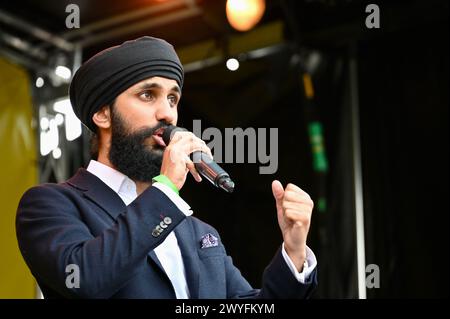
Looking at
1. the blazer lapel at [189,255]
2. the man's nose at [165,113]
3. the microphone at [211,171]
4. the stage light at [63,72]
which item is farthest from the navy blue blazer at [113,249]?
the stage light at [63,72]

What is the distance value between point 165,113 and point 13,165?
3276 millimetres

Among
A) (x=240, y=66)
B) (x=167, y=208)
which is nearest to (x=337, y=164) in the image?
(x=240, y=66)

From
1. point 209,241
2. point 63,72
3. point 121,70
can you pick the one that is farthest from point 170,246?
point 63,72

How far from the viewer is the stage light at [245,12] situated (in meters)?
4.29

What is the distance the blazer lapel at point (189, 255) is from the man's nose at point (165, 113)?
1.05 ft

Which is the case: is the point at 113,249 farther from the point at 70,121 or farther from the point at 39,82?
the point at 39,82

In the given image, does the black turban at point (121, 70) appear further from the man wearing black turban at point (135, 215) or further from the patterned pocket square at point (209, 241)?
the patterned pocket square at point (209, 241)

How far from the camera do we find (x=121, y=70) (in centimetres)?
192

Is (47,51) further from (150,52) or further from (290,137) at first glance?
(150,52)

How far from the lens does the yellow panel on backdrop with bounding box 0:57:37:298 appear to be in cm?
468

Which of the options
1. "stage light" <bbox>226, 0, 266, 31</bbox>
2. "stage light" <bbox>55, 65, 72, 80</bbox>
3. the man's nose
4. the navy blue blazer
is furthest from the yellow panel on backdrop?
the man's nose

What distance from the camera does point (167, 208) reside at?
161cm

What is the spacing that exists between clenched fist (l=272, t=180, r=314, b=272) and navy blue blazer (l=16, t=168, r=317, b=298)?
45 mm

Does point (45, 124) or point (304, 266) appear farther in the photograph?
point (45, 124)
